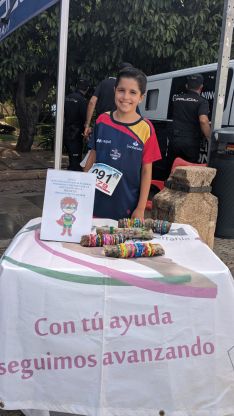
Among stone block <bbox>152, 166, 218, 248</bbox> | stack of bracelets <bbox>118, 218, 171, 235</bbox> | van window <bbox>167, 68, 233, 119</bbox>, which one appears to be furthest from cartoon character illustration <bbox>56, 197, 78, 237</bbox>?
van window <bbox>167, 68, 233, 119</bbox>

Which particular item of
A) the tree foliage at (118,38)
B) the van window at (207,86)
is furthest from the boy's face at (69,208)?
the tree foliage at (118,38)

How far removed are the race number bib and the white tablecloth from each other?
0.90 meters

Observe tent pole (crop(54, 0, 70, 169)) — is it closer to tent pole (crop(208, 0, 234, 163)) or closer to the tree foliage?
tent pole (crop(208, 0, 234, 163))

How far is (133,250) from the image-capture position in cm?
194

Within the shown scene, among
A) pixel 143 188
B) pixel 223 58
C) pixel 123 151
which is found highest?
pixel 223 58

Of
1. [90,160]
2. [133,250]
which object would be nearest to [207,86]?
[90,160]

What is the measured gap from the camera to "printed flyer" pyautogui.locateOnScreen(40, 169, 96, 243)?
6.77 ft

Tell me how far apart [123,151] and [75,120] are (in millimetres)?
4820

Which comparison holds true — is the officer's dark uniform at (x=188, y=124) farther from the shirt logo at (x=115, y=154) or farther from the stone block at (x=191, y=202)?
the shirt logo at (x=115, y=154)

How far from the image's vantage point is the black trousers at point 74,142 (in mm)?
7395

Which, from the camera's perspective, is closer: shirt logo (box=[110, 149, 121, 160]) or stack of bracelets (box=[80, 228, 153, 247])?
stack of bracelets (box=[80, 228, 153, 247])

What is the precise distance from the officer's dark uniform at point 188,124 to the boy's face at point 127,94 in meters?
3.37

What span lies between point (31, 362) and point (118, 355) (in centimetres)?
35

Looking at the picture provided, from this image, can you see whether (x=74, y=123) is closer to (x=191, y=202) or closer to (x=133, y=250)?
(x=191, y=202)
